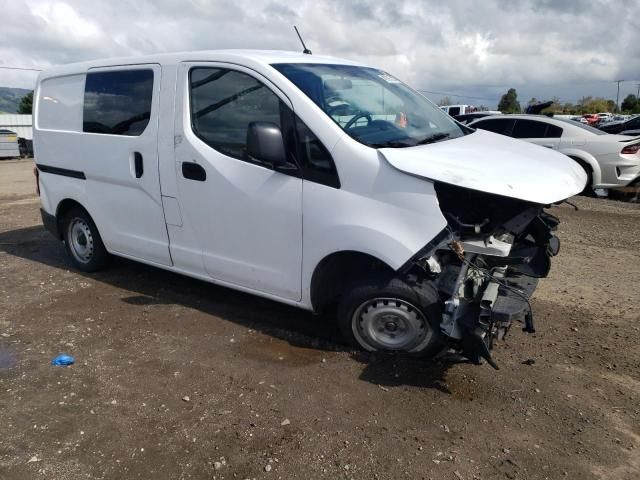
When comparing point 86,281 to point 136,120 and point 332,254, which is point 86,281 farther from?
point 332,254

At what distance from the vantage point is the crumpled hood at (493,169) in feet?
10.0

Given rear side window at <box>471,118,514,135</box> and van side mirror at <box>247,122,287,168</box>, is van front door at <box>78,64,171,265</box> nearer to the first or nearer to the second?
van side mirror at <box>247,122,287,168</box>

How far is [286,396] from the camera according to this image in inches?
130

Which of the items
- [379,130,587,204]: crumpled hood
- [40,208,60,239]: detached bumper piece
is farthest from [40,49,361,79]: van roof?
[40,208,60,239]: detached bumper piece

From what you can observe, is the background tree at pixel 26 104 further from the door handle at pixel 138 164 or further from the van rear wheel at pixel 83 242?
the door handle at pixel 138 164

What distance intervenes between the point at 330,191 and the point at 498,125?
8.29m

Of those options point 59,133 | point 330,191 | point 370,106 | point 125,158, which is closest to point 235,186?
point 330,191

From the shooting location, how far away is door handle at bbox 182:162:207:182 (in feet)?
13.2

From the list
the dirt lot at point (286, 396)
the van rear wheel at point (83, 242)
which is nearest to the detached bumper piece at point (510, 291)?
the dirt lot at point (286, 396)

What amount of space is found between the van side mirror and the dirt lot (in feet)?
4.72

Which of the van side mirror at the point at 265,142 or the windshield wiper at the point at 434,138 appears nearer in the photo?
the van side mirror at the point at 265,142

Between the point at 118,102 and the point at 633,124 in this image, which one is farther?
the point at 633,124

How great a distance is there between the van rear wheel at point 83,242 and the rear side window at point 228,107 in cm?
204

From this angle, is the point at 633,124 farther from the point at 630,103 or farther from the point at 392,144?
the point at 630,103
